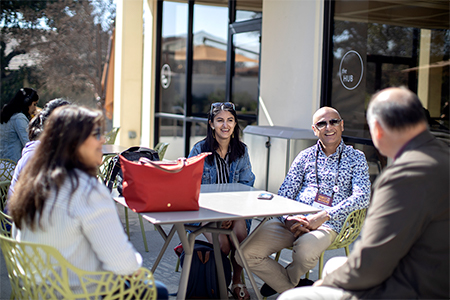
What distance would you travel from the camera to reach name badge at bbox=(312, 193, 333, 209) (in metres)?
3.22

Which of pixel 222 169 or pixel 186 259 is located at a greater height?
pixel 222 169

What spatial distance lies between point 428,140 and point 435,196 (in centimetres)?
24

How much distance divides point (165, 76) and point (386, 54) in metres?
5.51

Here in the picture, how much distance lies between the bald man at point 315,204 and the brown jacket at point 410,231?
1169mm

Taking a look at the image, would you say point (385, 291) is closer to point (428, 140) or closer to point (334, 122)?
point (428, 140)

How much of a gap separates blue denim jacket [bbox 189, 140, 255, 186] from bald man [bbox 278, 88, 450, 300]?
181 cm

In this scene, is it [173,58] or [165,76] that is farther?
[165,76]

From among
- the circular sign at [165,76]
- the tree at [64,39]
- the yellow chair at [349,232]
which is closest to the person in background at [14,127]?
the yellow chair at [349,232]

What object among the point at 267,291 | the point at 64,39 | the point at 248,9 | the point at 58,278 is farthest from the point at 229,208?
the point at 64,39

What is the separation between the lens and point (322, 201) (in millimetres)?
3256

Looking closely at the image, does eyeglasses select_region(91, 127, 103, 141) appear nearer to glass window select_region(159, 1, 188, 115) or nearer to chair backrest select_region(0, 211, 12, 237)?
chair backrest select_region(0, 211, 12, 237)

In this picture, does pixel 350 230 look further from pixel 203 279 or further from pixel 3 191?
pixel 3 191

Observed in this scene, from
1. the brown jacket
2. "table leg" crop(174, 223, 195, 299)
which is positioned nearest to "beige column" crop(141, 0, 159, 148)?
"table leg" crop(174, 223, 195, 299)

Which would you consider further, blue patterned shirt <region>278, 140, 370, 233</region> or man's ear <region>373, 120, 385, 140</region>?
blue patterned shirt <region>278, 140, 370, 233</region>
